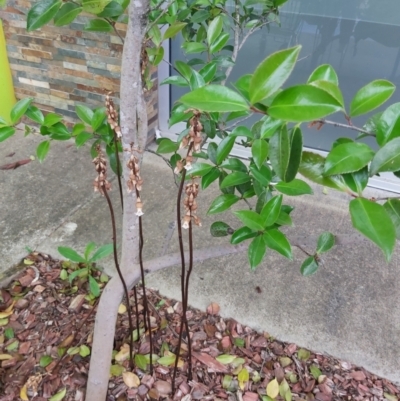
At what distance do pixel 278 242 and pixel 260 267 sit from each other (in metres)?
1.16

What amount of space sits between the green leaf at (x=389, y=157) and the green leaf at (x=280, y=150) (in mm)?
149

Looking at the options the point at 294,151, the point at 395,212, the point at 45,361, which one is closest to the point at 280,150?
the point at 294,151

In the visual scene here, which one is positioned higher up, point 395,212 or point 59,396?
point 395,212

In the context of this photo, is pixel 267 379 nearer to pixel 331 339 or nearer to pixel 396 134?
pixel 331 339

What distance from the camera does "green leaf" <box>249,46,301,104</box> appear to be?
25.7 inches

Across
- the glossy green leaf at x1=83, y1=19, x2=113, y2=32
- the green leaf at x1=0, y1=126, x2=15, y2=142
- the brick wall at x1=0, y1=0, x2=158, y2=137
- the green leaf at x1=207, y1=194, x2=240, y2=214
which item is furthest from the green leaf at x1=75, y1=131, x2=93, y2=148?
the brick wall at x1=0, y1=0, x2=158, y2=137

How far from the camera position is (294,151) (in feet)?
2.47

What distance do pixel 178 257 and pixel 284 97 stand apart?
0.78 meters

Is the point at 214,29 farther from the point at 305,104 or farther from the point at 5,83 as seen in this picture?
the point at 5,83

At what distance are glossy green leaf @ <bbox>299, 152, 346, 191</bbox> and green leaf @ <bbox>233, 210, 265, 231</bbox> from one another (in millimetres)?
215

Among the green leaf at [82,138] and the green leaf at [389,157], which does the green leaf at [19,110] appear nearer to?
the green leaf at [82,138]

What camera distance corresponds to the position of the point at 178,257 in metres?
1.34

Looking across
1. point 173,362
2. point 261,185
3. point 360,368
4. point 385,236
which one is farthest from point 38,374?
point 385,236

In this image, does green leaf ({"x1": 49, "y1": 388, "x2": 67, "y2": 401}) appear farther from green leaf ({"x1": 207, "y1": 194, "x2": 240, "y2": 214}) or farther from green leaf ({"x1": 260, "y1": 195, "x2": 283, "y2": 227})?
green leaf ({"x1": 260, "y1": 195, "x2": 283, "y2": 227})
